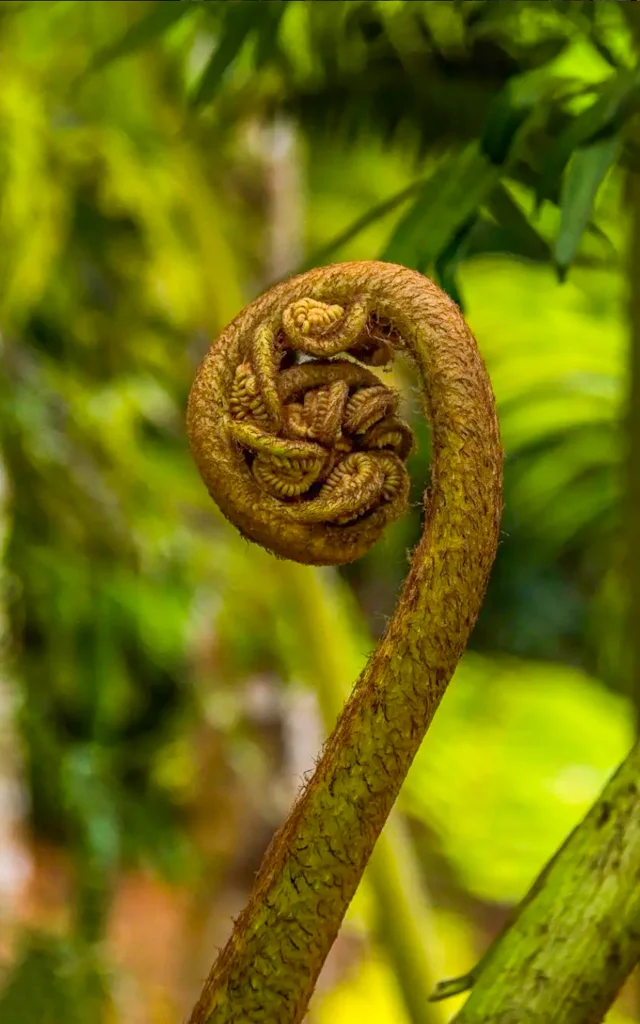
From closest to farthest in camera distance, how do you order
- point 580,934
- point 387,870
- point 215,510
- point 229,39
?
point 580,934 < point 229,39 < point 387,870 < point 215,510

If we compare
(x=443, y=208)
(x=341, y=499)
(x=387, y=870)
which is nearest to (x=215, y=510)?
(x=387, y=870)

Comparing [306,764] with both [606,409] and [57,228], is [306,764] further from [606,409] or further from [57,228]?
[57,228]

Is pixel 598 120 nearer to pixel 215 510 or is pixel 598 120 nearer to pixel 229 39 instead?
pixel 229 39

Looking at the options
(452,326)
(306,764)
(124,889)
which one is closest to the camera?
(452,326)

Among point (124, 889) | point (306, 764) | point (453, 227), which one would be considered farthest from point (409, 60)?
point (124, 889)

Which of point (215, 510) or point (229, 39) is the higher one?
point (215, 510)

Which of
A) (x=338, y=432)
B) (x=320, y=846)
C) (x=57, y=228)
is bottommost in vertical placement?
(x=320, y=846)

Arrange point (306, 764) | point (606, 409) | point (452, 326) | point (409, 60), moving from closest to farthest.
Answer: point (452, 326) < point (409, 60) < point (606, 409) < point (306, 764)
